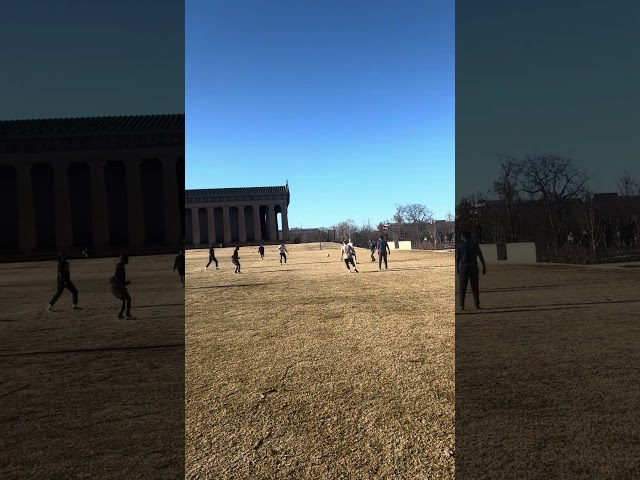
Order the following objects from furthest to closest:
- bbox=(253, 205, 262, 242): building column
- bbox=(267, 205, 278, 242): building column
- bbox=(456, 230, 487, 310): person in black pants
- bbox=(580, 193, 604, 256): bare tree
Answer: bbox=(267, 205, 278, 242): building column → bbox=(253, 205, 262, 242): building column → bbox=(580, 193, 604, 256): bare tree → bbox=(456, 230, 487, 310): person in black pants

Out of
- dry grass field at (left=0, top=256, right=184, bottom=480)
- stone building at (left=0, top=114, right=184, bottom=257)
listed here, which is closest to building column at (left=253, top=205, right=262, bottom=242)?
dry grass field at (left=0, top=256, right=184, bottom=480)

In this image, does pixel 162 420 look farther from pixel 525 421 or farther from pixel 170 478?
pixel 525 421

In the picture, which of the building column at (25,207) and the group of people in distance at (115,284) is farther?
the group of people in distance at (115,284)

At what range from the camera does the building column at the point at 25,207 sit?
4.89 metres

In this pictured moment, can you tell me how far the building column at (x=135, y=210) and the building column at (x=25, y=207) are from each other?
1304mm

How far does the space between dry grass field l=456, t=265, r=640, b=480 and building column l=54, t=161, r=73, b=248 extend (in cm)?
486

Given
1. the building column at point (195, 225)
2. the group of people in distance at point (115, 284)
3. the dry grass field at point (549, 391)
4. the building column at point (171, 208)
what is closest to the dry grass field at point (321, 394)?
the dry grass field at point (549, 391)

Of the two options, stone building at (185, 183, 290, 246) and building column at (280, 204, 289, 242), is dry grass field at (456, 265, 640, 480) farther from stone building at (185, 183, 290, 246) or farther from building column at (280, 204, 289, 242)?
building column at (280, 204, 289, 242)

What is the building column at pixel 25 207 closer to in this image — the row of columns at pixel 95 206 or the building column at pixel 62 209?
the row of columns at pixel 95 206

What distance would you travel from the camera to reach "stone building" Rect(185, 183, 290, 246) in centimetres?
8806

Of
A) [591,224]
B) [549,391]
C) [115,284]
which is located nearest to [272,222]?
[591,224]

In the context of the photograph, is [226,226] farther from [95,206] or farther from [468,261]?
[95,206]

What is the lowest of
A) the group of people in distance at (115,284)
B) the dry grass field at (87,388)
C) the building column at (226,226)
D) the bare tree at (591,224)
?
the dry grass field at (87,388)

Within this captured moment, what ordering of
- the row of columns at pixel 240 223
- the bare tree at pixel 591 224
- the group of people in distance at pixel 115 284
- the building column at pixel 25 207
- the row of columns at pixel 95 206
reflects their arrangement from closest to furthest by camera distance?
1. the building column at pixel 25 207
2. the row of columns at pixel 95 206
3. the group of people in distance at pixel 115 284
4. the bare tree at pixel 591 224
5. the row of columns at pixel 240 223
